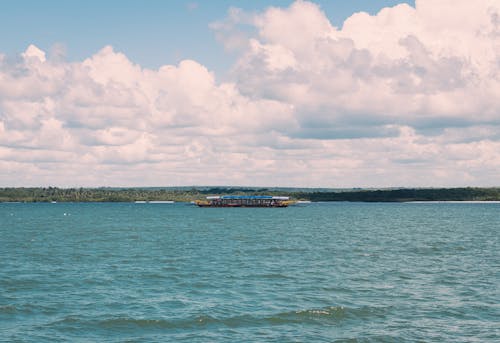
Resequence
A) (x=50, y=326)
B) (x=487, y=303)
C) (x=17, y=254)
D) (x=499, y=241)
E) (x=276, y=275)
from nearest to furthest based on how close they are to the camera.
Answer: (x=50, y=326), (x=487, y=303), (x=276, y=275), (x=17, y=254), (x=499, y=241)

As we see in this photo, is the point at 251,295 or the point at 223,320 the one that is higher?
the point at 251,295

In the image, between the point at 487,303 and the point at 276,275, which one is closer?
the point at 487,303

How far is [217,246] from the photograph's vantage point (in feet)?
324

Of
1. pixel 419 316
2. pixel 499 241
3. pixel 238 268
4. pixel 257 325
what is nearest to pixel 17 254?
pixel 238 268

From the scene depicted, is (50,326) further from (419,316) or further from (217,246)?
(217,246)

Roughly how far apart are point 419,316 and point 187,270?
32002mm

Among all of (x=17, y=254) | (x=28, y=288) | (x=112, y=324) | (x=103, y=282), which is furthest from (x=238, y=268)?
(x=17, y=254)

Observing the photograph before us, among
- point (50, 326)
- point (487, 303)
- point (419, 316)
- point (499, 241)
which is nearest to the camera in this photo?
point (50, 326)

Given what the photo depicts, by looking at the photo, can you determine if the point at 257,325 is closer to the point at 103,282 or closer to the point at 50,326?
the point at 50,326

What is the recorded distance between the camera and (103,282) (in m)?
58.9

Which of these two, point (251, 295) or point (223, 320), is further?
point (251, 295)

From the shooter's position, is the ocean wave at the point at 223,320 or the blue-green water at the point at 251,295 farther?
the ocean wave at the point at 223,320

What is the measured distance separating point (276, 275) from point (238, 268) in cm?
764

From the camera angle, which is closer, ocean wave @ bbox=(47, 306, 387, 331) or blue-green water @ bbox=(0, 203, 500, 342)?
blue-green water @ bbox=(0, 203, 500, 342)
